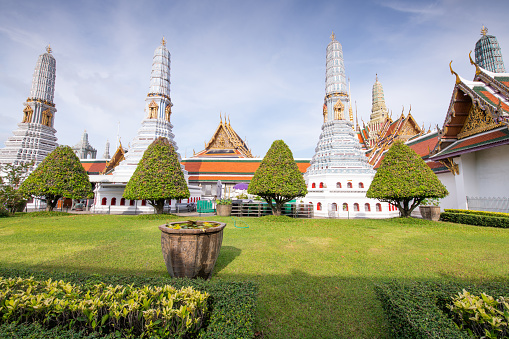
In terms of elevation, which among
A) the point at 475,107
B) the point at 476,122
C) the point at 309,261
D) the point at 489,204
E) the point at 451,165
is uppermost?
the point at 475,107

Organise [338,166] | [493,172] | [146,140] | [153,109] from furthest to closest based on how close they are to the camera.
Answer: [153,109] → [146,140] → [338,166] → [493,172]

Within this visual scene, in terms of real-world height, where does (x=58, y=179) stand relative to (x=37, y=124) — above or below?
below

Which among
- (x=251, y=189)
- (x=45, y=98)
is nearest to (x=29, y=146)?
(x=45, y=98)

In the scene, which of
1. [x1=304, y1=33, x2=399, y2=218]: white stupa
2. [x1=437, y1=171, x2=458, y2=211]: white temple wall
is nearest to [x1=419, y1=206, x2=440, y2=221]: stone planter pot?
[x1=304, y1=33, x2=399, y2=218]: white stupa

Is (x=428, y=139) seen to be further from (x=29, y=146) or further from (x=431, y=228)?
(x=29, y=146)

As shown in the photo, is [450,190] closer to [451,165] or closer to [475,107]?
[451,165]

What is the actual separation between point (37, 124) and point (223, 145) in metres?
19.9

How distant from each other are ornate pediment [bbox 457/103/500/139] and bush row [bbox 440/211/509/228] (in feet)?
15.1

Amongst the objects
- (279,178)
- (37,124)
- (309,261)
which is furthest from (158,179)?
(37,124)

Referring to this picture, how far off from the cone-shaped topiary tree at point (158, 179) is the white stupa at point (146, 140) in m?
6.07

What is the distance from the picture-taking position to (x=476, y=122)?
1333 cm

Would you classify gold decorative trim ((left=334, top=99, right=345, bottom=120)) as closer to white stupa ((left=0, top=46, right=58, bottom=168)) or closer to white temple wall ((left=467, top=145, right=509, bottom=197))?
white temple wall ((left=467, top=145, right=509, bottom=197))

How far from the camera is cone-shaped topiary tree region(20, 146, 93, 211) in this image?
13.9 meters

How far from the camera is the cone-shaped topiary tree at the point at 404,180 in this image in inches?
438
